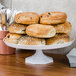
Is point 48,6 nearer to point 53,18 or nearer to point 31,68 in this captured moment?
point 53,18

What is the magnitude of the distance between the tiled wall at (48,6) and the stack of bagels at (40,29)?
17 cm

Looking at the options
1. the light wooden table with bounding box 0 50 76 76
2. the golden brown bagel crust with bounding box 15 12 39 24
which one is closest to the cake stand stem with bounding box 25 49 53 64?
the light wooden table with bounding box 0 50 76 76

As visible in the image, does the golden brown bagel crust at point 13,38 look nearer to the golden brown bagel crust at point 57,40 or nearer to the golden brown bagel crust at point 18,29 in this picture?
the golden brown bagel crust at point 18,29

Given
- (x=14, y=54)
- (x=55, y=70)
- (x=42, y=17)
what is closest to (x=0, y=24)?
(x=14, y=54)

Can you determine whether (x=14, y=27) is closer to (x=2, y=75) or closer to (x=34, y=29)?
(x=34, y=29)

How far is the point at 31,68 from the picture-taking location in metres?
0.76

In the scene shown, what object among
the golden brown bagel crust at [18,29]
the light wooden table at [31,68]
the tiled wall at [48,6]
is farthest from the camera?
the tiled wall at [48,6]

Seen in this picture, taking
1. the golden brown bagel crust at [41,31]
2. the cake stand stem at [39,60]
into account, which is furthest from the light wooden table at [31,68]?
the golden brown bagel crust at [41,31]

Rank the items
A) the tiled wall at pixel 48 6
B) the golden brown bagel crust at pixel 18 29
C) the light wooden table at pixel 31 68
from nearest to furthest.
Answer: the light wooden table at pixel 31 68, the golden brown bagel crust at pixel 18 29, the tiled wall at pixel 48 6

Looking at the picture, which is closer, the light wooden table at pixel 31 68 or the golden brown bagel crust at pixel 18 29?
the light wooden table at pixel 31 68

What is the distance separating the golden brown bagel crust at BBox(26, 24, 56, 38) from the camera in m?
0.75

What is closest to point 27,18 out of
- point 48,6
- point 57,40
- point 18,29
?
point 18,29

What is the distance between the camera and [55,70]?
→ 74 centimetres

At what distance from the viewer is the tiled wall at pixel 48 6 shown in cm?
98
